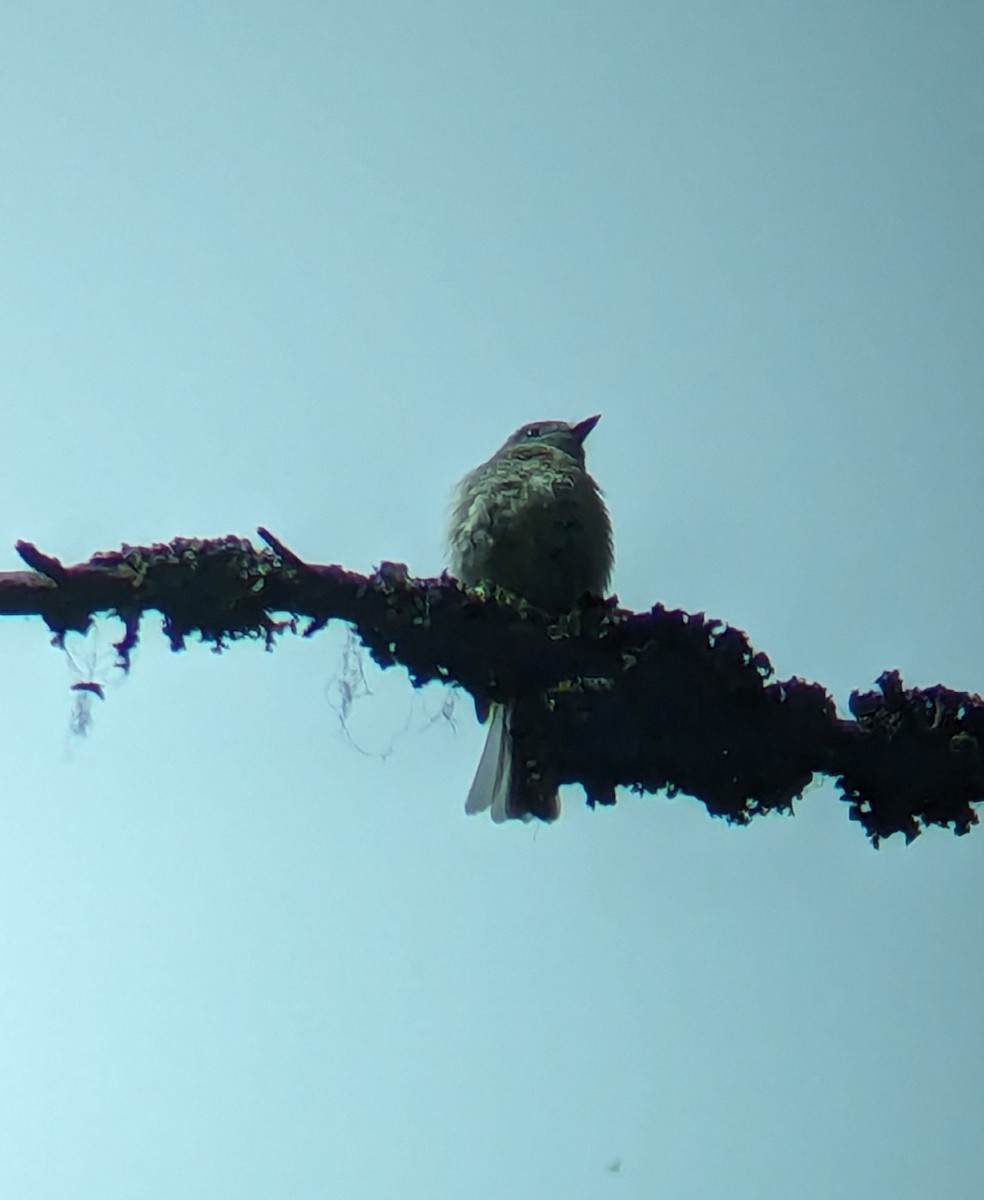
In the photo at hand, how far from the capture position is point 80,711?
4.16m

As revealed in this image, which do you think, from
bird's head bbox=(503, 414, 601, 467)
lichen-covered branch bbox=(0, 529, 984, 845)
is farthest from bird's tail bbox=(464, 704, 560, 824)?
bird's head bbox=(503, 414, 601, 467)

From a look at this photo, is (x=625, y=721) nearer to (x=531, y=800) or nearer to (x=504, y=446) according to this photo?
(x=531, y=800)

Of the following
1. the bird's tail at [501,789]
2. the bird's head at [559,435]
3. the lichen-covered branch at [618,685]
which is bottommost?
the lichen-covered branch at [618,685]

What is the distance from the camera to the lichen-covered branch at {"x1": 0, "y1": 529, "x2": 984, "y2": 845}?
3.75 metres

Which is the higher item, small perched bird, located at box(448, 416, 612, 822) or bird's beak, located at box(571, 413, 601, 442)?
bird's beak, located at box(571, 413, 601, 442)

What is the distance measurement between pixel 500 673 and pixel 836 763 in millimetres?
1042

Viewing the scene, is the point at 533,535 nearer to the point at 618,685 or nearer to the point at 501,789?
the point at 501,789

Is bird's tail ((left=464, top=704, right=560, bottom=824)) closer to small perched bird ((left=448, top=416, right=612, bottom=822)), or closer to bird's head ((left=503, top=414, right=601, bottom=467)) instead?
small perched bird ((left=448, top=416, right=612, bottom=822))

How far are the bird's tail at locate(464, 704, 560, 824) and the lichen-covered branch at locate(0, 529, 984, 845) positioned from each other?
816 mm

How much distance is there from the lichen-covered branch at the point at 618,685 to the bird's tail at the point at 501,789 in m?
0.82

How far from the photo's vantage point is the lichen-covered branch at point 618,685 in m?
3.75

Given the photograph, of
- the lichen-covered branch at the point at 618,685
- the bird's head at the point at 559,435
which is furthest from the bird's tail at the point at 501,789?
the bird's head at the point at 559,435

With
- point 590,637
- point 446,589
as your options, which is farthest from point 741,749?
point 446,589

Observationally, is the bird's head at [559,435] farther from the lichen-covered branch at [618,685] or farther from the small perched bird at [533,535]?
the lichen-covered branch at [618,685]
